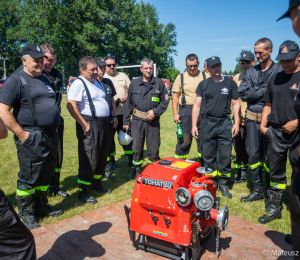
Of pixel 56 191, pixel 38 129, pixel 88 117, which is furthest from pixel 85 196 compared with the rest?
pixel 38 129

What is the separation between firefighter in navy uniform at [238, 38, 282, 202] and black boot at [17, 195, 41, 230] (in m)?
3.34

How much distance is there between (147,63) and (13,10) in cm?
6053

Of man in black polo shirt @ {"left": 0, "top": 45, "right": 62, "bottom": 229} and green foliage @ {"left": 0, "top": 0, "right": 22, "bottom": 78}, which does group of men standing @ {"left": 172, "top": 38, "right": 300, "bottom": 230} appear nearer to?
man in black polo shirt @ {"left": 0, "top": 45, "right": 62, "bottom": 229}

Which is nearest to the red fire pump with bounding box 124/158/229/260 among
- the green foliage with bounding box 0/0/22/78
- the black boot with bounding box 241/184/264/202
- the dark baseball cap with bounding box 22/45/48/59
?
the black boot with bounding box 241/184/264/202

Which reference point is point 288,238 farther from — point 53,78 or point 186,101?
point 53,78

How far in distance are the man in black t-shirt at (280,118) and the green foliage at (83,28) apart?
1457 inches

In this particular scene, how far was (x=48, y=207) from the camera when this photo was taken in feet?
13.7

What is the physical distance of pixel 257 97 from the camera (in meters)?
4.48

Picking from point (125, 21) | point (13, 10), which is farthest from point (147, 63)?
point (13, 10)

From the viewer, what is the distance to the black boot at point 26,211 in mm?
3713

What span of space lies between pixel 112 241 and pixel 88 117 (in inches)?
81.7

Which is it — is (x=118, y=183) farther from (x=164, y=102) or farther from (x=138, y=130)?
(x=164, y=102)

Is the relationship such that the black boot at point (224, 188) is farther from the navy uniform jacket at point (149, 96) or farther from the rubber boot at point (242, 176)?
the navy uniform jacket at point (149, 96)

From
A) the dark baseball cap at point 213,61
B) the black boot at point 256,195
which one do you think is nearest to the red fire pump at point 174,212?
the black boot at point 256,195
